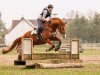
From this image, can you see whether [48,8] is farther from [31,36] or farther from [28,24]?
[28,24]

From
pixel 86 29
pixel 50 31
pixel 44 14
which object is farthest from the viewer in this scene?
pixel 86 29

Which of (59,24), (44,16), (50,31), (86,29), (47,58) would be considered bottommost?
(47,58)

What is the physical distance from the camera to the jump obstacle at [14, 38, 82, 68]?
21891 millimetres

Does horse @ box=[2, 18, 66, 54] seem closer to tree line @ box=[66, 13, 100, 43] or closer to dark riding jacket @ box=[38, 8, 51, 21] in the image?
dark riding jacket @ box=[38, 8, 51, 21]

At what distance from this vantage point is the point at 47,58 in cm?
2259

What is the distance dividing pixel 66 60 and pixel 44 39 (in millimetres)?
1633

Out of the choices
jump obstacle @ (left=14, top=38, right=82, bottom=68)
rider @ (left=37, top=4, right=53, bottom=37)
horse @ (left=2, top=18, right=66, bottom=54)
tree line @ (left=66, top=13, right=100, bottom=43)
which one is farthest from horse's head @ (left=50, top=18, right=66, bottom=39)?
tree line @ (left=66, top=13, right=100, bottom=43)

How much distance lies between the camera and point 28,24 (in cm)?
11800

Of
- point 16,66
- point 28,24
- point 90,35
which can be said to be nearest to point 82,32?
point 90,35

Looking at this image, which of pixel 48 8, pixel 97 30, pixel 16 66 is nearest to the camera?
pixel 48 8

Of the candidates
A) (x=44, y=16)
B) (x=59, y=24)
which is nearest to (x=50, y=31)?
(x=59, y=24)

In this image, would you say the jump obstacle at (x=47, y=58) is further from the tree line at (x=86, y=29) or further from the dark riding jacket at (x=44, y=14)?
the tree line at (x=86, y=29)

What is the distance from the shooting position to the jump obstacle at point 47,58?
862 inches

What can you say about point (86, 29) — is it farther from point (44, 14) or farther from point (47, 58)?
point (44, 14)
